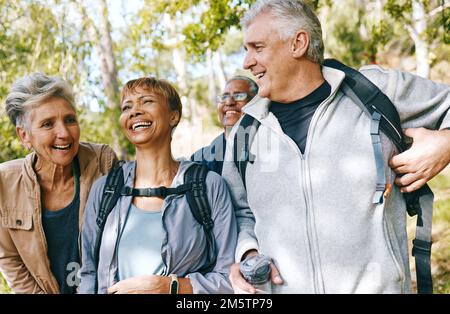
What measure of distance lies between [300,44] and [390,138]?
0.56 metres

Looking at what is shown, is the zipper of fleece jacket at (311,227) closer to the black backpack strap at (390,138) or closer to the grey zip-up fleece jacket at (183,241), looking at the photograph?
the black backpack strap at (390,138)

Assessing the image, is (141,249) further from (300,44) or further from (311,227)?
(300,44)

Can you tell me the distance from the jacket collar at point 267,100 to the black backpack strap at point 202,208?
0.37 metres

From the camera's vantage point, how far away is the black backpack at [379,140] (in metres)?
2.04

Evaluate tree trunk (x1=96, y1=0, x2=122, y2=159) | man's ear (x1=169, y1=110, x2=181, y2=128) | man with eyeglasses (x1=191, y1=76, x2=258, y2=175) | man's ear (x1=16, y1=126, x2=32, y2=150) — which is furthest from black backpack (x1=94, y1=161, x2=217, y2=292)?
tree trunk (x1=96, y1=0, x2=122, y2=159)

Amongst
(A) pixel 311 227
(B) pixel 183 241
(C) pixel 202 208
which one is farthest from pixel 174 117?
(A) pixel 311 227

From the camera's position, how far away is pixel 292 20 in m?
2.20

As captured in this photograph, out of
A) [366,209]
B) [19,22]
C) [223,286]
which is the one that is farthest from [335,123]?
[19,22]

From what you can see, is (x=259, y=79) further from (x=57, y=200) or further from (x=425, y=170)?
(x=57, y=200)

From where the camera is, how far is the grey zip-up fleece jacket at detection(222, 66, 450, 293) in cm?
203

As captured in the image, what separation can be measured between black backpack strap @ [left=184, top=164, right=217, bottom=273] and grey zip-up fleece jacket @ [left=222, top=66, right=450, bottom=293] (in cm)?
16

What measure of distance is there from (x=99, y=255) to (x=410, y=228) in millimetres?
5092

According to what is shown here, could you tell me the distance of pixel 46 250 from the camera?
102 inches

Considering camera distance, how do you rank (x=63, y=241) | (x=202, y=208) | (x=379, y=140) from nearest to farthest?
(x=379, y=140)
(x=202, y=208)
(x=63, y=241)
